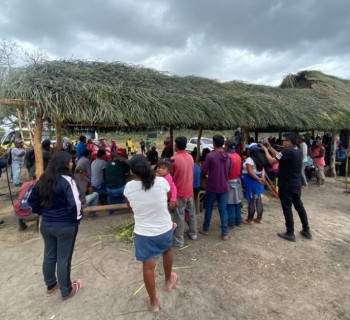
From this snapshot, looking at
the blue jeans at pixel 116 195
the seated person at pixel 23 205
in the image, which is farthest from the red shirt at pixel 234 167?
the seated person at pixel 23 205

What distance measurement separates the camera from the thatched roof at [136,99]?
4373mm

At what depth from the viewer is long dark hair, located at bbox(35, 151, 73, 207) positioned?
2557 mm

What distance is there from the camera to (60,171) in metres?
2.65

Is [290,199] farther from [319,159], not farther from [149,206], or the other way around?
[319,159]

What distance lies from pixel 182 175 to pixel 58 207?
1.92 meters

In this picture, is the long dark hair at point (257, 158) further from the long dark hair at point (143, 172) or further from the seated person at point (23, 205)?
the seated person at point (23, 205)

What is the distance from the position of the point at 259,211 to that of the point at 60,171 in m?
4.05

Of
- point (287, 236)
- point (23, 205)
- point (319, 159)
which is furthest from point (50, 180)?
point (319, 159)

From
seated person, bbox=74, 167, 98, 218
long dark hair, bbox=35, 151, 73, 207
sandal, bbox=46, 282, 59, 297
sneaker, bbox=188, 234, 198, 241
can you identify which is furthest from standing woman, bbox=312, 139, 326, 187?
sandal, bbox=46, 282, 59, 297

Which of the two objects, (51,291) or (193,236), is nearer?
(51,291)

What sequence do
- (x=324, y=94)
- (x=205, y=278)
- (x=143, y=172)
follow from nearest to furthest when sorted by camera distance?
(x=143, y=172), (x=205, y=278), (x=324, y=94)

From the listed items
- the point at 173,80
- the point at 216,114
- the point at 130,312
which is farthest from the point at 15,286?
the point at 173,80

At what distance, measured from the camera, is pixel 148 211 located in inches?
95.6

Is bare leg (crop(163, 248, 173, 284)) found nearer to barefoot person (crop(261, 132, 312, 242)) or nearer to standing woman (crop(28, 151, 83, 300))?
standing woman (crop(28, 151, 83, 300))
